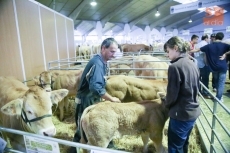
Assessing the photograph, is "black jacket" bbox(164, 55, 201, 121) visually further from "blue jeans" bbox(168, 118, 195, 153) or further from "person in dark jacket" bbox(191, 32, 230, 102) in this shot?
"person in dark jacket" bbox(191, 32, 230, 102)

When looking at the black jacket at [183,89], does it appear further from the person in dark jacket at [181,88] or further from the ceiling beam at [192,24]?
the ceiling beam at [192,24]

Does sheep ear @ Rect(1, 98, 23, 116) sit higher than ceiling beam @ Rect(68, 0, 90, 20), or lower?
lower

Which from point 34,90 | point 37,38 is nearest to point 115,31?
point 37,38

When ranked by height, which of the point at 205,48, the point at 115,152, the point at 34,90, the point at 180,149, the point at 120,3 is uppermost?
the point at 120,3

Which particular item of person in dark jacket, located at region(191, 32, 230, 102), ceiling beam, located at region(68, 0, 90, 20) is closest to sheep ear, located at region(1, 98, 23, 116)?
person in dark jacket, located at region(191, 32, 230, 102)

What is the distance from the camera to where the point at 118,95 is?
368 centimetres

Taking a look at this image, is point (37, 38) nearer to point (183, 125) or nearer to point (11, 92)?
point (11, 92)

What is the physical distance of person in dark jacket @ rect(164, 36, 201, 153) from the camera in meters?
1.84

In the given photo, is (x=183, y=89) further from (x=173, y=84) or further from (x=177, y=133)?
(x=177, y=133)

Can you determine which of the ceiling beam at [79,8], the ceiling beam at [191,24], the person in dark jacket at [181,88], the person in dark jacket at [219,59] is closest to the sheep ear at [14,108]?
the person in dark jacket at [181,88]

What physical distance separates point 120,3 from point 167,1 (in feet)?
17.5

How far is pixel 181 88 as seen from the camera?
6.24 ft

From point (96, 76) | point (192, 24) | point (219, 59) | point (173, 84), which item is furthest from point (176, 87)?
point (192, 24)

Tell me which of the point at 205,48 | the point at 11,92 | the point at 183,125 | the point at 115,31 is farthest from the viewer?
the point at 115,31
